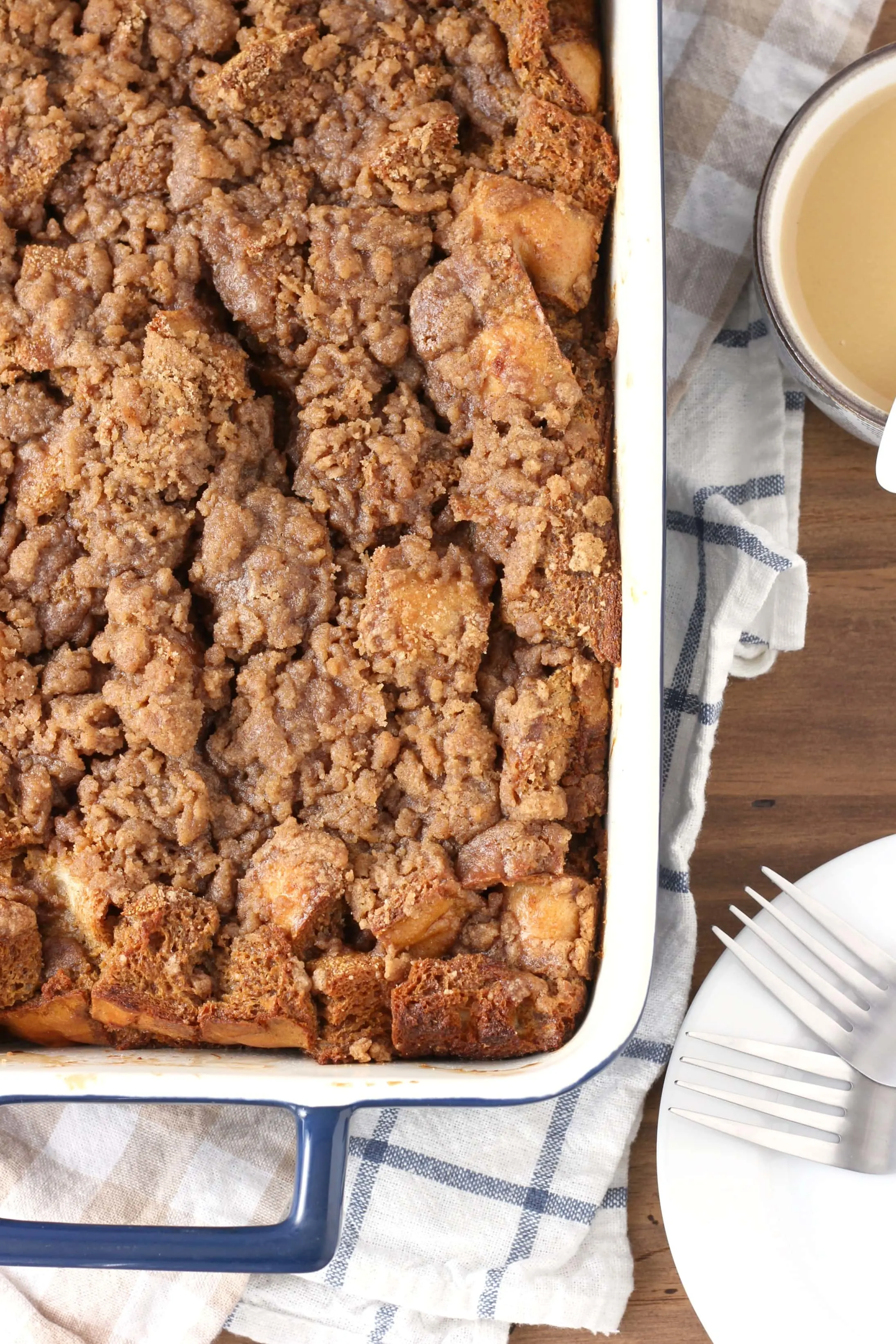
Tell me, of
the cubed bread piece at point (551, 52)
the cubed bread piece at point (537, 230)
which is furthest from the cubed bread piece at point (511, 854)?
the cubed bread piece at point (551, 52)

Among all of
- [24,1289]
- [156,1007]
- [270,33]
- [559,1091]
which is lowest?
[24,1289]

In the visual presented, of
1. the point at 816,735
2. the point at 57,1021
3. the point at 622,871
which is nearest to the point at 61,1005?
the point at 57,1021

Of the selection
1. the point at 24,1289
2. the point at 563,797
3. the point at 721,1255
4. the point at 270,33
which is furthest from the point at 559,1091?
the point at 270,33

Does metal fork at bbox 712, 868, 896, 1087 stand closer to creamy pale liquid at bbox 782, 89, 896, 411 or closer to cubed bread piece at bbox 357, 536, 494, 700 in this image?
cubed bread piece at bbox 357, 536, 494, 700

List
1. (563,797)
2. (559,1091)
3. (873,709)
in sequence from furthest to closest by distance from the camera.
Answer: (873,709), (563,797), (559,1091)

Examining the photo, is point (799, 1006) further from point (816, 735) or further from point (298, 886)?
point (298, 886)

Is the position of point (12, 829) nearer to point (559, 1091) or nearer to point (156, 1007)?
point (156, 1007)
